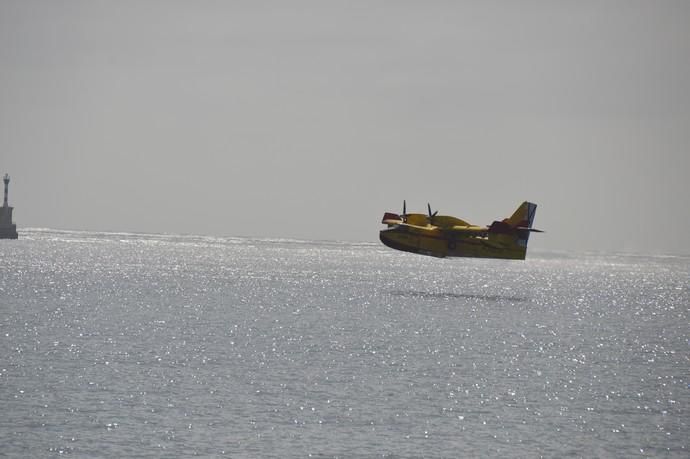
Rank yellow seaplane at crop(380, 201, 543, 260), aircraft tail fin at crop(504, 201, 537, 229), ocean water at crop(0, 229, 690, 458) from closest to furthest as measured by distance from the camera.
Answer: ocean water at crop(0, 229, 690, 458)
yellow seaplane at crop(380, 201, 543, 260)
aircraft tail fin at crop(504, 201, 537, 229)

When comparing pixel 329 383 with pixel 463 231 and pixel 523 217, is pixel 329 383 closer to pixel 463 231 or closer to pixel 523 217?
pixel 463 231

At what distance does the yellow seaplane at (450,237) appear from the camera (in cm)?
11075

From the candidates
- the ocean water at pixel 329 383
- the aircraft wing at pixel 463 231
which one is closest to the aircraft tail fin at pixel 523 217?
the aircraft wing at pixel 463 231

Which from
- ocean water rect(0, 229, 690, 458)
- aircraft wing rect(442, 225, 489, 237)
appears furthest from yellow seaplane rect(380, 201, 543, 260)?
ocean water rect(0, 229, 690, 458)

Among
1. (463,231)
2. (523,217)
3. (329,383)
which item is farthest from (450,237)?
(329,383)

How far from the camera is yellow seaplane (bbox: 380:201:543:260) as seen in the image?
110750 mm

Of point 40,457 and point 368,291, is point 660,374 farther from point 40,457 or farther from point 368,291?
point 368,291

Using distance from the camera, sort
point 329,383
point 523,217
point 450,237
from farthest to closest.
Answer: point 523,217 → point 450,237 → point 329,383

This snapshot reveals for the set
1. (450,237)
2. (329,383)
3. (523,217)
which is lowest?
(329,383)

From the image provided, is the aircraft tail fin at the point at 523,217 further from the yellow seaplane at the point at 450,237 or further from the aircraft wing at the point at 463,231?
the aircraft wing at the point at 463,231

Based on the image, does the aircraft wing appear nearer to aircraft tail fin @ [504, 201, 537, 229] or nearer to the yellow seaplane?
the yellow seaplane

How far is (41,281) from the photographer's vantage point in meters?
152

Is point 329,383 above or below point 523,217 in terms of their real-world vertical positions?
below

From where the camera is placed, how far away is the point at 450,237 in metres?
113
